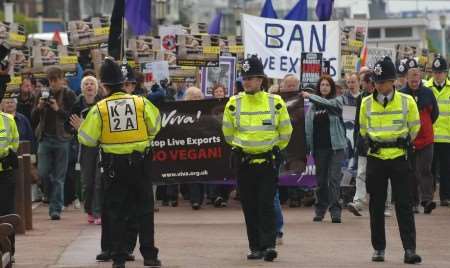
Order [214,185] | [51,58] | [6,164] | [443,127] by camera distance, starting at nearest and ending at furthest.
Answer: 1. [6,164]
2. [443,127]
3. [214,185]
4. [51,58]

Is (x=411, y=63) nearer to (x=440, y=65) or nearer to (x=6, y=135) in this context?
(x=440, y=65)

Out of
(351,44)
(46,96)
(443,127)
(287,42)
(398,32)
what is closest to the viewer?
(46,96)

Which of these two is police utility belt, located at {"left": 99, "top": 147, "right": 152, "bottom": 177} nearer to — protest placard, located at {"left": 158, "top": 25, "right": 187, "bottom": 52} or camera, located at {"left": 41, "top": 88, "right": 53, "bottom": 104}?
camera, located at {"left": 41, "top": 88, "right": 53, "bottom": 104}

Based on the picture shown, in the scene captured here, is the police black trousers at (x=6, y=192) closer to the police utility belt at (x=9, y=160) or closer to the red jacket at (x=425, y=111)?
the police utility belt at (x=9, y=160)

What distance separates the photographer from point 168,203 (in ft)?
69.6

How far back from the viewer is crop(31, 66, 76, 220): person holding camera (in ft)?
61.7

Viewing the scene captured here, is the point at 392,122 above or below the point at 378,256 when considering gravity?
above

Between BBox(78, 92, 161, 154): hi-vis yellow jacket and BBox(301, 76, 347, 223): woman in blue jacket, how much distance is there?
5045 millimetres

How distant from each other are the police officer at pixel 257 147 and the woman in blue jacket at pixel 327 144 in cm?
394

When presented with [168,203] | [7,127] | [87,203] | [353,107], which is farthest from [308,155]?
[7,127]

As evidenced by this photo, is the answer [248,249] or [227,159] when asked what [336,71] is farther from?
[248,249]

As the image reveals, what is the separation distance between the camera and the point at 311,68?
20609 millimetres

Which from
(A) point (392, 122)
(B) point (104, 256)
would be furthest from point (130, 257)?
(A) point (392, 122)

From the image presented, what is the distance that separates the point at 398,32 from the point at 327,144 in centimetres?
7951
